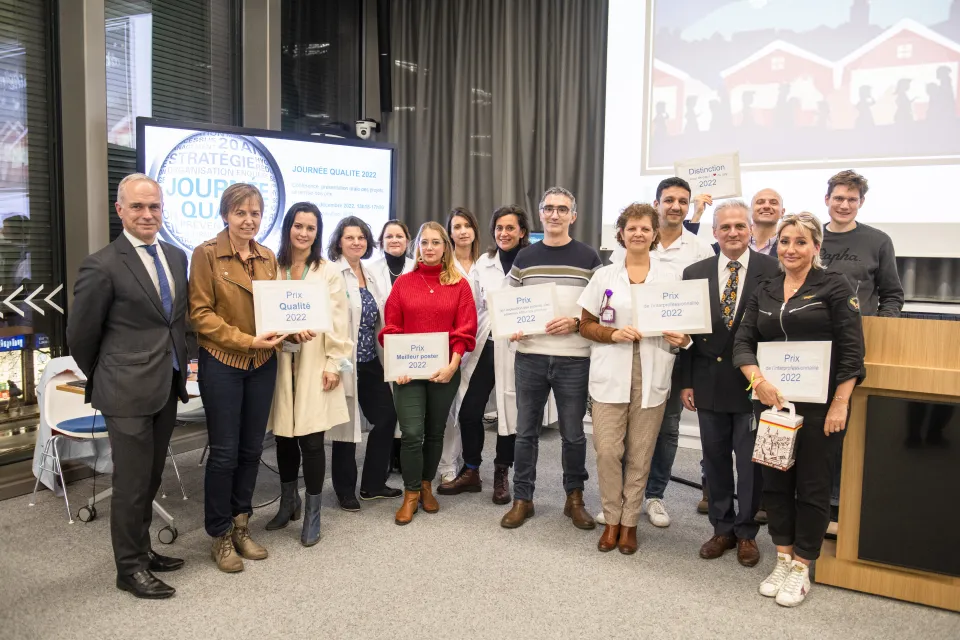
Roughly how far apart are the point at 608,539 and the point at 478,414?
101cm

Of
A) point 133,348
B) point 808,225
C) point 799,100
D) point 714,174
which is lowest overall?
point 133,348

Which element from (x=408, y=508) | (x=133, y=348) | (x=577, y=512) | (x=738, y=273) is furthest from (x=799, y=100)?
(x=133, y=348)

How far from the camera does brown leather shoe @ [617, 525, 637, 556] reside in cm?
301

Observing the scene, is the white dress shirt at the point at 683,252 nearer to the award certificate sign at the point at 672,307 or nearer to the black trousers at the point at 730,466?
the award certificate sign at the point at 672,307

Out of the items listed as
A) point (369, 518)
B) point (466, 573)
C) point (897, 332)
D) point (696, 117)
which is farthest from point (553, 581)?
point (696, 117)

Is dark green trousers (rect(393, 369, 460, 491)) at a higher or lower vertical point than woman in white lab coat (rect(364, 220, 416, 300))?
lower

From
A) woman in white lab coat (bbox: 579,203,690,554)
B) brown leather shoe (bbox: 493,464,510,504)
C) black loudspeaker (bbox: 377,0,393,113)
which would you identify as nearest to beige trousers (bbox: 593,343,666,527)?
woman in white lab coat (bbox: 579,203,690,554)

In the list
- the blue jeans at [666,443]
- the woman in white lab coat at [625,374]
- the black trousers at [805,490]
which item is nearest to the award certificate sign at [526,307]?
the woman in white lab coat at [625,374]

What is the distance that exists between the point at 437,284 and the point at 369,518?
1165 millimetres

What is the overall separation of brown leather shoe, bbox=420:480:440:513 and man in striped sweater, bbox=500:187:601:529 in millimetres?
369

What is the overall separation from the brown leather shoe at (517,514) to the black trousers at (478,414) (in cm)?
36

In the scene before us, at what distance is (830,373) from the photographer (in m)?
2.51

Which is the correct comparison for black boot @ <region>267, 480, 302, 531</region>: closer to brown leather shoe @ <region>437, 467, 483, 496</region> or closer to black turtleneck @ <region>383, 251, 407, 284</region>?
brown leather shoe @ <region>437, 467, 483, 496</region>

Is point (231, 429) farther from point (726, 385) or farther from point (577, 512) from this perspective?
point (726, 385)
